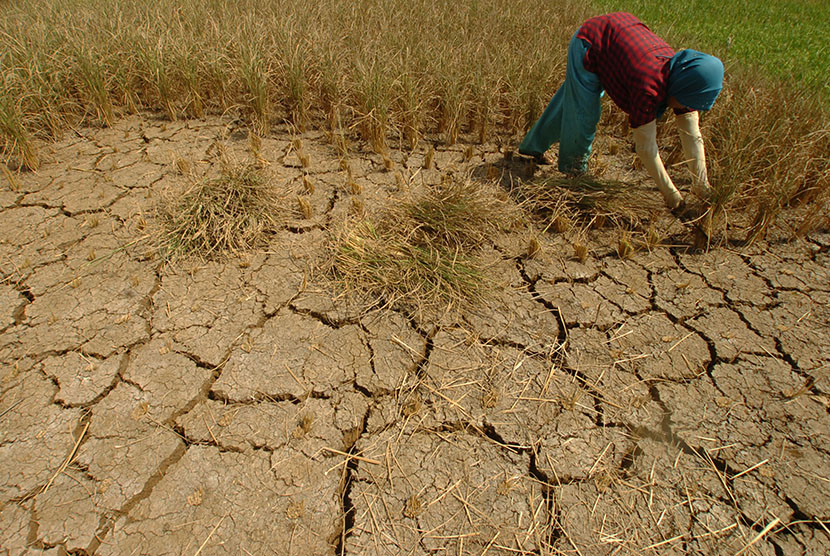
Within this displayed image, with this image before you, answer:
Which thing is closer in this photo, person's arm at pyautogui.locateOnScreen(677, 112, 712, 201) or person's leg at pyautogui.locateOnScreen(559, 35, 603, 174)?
person's arm at pyautogui.locateOnScreen(677, 112, 712, 201)

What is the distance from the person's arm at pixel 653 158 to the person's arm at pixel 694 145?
0.15 meters

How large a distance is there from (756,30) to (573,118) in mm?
4324

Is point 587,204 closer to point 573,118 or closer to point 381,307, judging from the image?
point 573,118

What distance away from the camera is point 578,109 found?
3051 millimetres

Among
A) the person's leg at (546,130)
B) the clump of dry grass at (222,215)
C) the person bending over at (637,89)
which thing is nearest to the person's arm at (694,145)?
the person bending over at (637,89)

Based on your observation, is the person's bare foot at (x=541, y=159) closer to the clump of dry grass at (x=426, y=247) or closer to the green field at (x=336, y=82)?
the green field at (x=336, y=82)

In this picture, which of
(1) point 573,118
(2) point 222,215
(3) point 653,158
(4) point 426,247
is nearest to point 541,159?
(1) point 573,118

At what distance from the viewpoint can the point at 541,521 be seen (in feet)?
6.04

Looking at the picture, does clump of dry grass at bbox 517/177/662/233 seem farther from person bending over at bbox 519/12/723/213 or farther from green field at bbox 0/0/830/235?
green field at bbox 0/0/830/235

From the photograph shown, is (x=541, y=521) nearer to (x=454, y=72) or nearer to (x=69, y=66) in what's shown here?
(x=454, y=72)

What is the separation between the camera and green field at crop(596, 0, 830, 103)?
4.66 metres

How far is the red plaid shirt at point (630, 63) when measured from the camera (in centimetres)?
263

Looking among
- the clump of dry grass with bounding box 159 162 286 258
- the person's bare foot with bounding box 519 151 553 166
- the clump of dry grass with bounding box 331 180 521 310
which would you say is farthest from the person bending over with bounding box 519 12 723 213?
the clump of dry grass with bounding box 159 162 286 258

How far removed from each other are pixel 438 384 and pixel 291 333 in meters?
0.74
